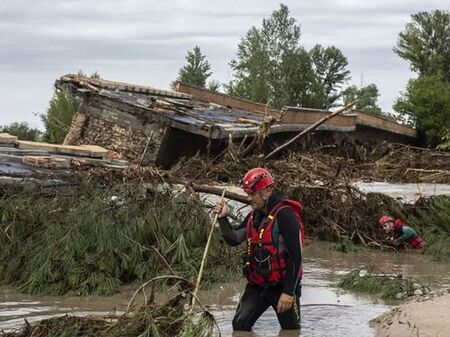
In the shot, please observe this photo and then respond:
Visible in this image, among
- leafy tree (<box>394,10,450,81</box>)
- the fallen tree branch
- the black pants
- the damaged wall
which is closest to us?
the black pants

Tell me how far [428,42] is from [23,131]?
3071 cm

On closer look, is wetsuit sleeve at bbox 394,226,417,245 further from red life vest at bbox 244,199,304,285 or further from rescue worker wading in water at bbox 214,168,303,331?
red life vest at bbox 244,199,304,285

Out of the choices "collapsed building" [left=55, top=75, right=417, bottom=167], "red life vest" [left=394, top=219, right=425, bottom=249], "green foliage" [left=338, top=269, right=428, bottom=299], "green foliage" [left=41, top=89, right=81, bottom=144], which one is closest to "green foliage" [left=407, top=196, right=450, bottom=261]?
"red life vest" [left=394, top=219, right=425, bottom=249]

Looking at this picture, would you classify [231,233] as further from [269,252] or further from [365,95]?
[365,95]

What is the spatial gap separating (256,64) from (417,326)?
59.3 m

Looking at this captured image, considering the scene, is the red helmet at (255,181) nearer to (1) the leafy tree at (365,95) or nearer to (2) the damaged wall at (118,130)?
(2) the damaged wall at (118,130)

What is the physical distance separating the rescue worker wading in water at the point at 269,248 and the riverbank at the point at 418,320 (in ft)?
3.22

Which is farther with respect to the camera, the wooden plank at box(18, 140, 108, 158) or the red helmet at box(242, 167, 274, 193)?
the wooden plank at box(18, 140, 108, 158)

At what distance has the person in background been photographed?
50.0ft

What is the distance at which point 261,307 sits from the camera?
7.98 metres

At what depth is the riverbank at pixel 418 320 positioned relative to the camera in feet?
25.9

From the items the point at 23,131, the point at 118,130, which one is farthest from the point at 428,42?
the point at 118,130

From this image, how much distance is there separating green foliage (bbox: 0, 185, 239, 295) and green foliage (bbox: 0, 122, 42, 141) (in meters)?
44.6

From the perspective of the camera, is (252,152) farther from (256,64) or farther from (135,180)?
(256,64)
